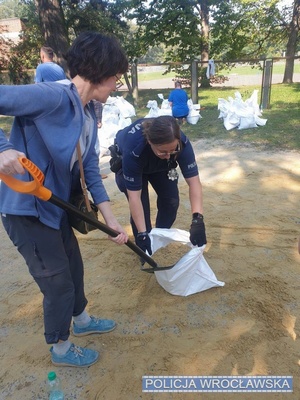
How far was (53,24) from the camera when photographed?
9.15 metres

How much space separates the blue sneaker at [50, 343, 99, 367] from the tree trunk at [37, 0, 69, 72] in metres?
8.65

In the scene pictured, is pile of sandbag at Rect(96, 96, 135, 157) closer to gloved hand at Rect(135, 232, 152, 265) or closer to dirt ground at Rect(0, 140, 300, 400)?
dirt ground at Rect(0, 140, 300, 400)

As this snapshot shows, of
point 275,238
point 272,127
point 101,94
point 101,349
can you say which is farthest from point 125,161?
point 272,127

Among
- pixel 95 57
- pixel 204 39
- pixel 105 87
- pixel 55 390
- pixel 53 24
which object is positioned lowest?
pixel 55 390

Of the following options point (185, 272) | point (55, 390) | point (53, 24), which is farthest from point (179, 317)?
point (53, 24)

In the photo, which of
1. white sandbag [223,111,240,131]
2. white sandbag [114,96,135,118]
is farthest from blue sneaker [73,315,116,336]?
white sandbag [114,96,135,118]

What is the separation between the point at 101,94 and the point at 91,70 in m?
0.12

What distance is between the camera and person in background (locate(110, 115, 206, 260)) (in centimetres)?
194

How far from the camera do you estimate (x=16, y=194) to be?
1.41m

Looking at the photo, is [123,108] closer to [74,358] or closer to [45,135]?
[74,358]

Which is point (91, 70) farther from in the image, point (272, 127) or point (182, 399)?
point (272, 127)

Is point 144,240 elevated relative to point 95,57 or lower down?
lower down

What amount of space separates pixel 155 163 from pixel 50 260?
3.38 feet

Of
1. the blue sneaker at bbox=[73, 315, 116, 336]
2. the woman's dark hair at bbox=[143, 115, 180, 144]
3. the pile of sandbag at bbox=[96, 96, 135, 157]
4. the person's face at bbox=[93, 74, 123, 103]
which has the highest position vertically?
the person's face at bbox=[93, 74, 123, 103]
